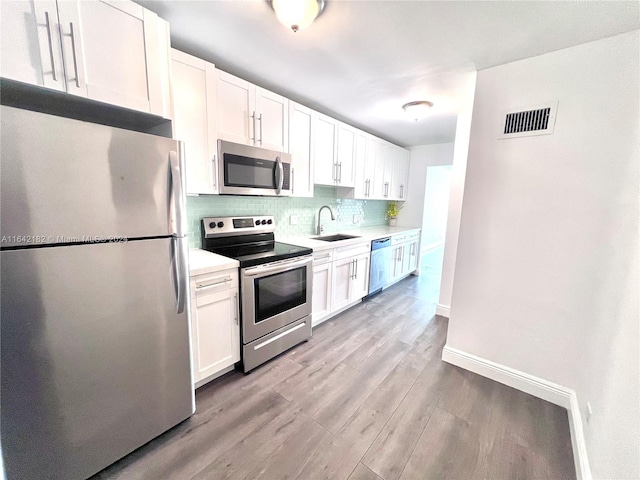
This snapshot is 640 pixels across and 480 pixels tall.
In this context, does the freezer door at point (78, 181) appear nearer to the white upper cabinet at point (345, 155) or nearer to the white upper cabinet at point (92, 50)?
the white upper cabinet at point (92, 50)

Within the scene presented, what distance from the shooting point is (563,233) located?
5.65 ft

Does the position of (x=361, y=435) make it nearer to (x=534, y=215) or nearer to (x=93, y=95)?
(x=534, y=215)

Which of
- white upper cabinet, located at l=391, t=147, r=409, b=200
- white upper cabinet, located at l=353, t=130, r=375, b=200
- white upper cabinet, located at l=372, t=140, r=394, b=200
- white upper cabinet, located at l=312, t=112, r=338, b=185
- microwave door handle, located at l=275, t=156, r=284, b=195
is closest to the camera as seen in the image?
microwave door handle, located at l=275, t=156, r=284, b=195

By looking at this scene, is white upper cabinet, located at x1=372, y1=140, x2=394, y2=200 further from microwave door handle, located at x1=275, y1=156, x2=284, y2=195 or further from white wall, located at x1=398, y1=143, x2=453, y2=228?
microwave door handle, located at x1=275, y1=156, x2=284, y2=195

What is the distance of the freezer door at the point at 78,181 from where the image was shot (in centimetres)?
92

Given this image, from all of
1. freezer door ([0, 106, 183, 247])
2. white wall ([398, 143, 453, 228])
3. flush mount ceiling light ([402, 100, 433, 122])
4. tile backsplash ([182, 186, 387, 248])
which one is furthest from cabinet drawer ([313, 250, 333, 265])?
white wall ([398, 143, 453, 228])

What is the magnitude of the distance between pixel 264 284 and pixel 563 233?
2.28 m

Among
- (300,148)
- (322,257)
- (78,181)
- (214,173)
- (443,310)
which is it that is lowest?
(443,310)

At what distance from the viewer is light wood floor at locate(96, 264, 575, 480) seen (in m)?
1.32

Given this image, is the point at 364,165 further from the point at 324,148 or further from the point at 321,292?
the point at 321,292

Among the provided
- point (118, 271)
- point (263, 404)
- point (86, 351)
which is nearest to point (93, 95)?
point (118, 271)

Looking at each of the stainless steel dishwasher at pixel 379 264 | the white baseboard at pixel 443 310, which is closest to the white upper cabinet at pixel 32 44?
the stainless steel dishwasher at pixel 379 264

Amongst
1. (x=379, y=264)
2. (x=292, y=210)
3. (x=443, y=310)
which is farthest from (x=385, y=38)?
(x=443, y=310)

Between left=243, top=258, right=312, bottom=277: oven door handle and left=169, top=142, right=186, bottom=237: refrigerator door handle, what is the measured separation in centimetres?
66
